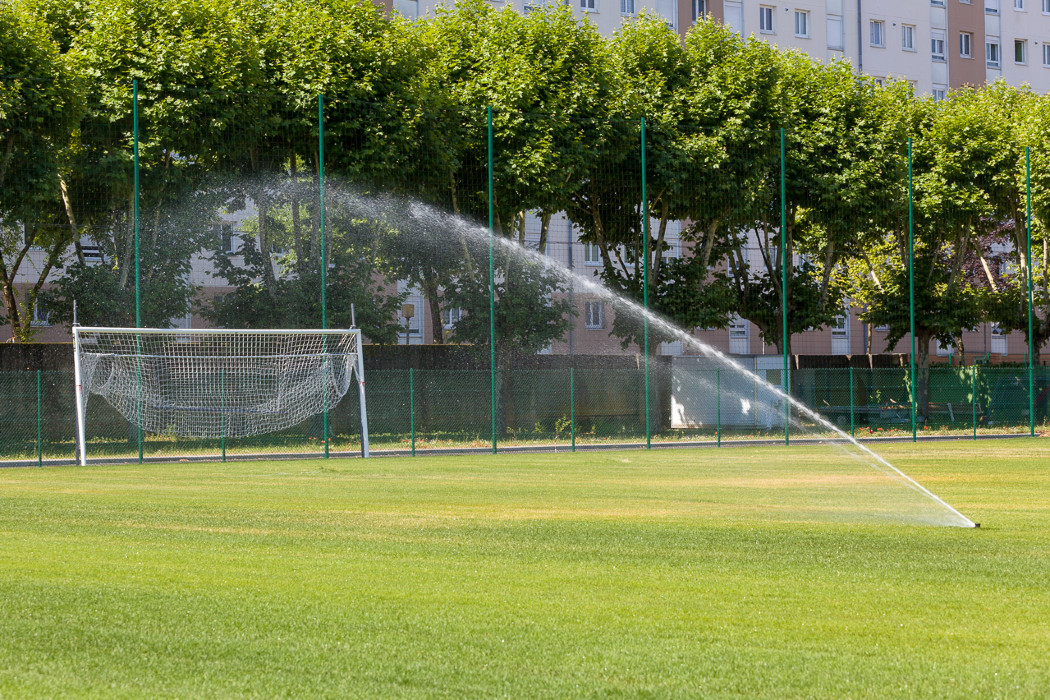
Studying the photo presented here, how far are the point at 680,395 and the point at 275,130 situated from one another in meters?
15.2

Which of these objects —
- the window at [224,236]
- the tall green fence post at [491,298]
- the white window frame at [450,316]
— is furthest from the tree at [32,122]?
the white window frame at [450,316]

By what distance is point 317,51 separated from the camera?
3231 cm

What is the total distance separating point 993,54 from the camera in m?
71.2

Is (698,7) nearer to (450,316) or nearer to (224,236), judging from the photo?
(450,316)

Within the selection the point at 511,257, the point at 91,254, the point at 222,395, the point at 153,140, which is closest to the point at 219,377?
the point at 222,395

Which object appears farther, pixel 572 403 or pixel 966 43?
pixel 966 43

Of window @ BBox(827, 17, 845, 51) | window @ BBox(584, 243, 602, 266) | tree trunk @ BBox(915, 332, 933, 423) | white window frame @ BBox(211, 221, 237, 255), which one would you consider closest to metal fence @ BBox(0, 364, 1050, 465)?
tree trunk @ BBox(915, 332, 933, 423)

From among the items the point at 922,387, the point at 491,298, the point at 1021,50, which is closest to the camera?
the point at 491,298

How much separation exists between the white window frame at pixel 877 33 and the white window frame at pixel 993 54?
8125mm

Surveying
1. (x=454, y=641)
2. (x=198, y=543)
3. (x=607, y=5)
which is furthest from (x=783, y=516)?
(x=607, y=5)

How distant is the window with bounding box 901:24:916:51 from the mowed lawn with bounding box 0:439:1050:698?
57.0 metres

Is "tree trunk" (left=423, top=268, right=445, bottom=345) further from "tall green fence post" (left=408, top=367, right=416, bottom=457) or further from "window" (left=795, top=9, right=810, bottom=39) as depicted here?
"window" (left=795, top=9, right=810, bottom=39)

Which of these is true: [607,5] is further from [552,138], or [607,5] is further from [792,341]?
[552,138]

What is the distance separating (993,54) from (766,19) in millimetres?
17150
